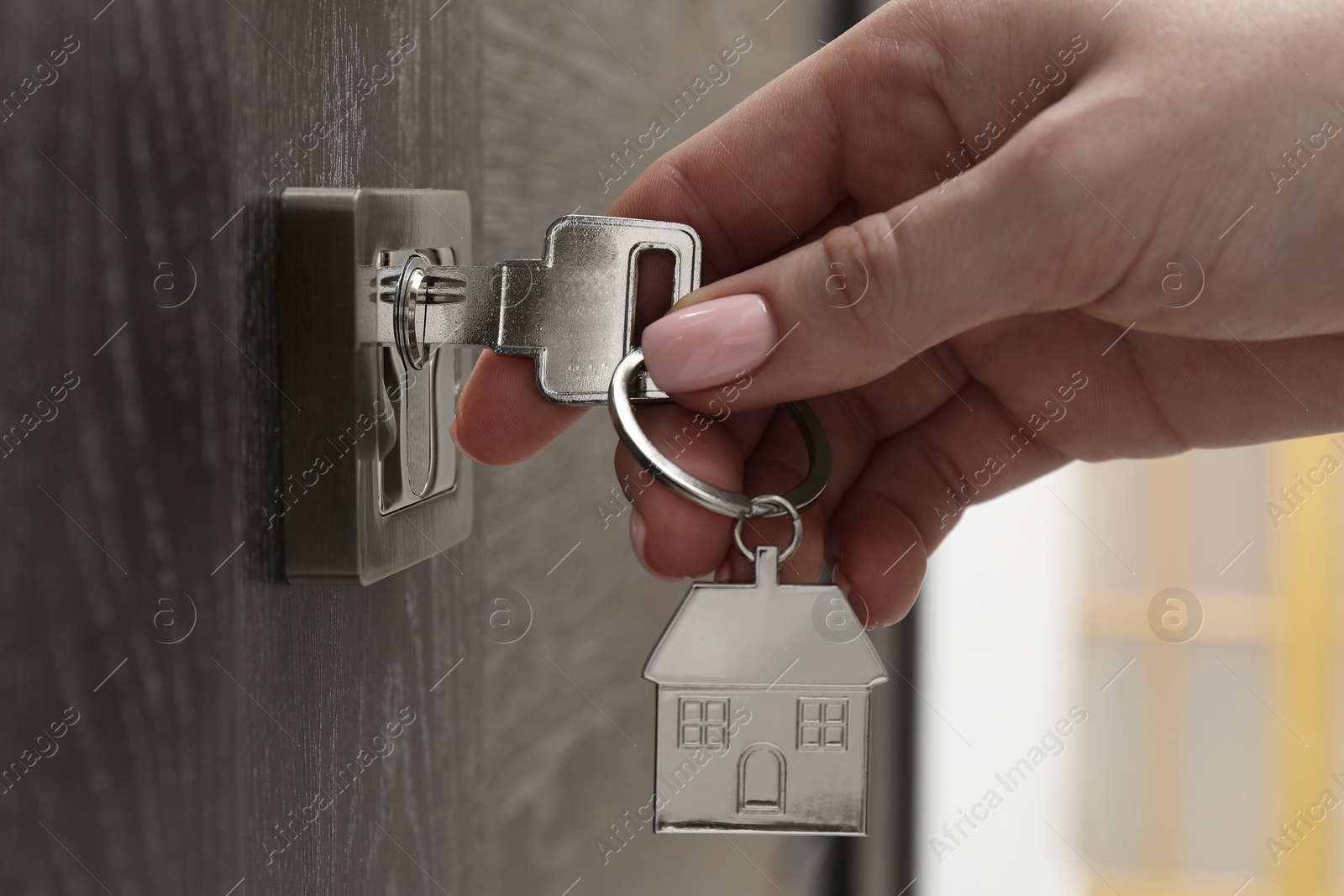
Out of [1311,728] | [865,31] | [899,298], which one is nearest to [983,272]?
[899,298]

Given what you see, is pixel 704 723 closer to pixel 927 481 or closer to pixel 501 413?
pixel 501 413

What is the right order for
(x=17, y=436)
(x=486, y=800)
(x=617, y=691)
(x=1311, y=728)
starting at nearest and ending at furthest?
1. (x=17, y=436)
2. (x=486, y=800)
3. (x=617, y=691)
4. (x=1311, y=728)

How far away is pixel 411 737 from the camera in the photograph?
15.3 inches

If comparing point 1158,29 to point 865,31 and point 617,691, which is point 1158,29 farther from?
point 617,691

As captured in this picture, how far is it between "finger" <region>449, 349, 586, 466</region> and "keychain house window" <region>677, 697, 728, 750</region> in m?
0.12

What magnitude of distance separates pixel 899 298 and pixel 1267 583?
1.64 m

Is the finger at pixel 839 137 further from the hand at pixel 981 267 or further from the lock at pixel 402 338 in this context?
the lock at pixel 402 338

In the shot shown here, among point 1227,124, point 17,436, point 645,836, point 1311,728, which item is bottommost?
point 1311,728

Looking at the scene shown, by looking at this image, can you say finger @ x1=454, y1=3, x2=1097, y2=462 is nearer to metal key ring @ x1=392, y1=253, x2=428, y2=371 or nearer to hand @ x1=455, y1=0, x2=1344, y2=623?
hand @ x1=455, y1=0, x2=1344, y2=623

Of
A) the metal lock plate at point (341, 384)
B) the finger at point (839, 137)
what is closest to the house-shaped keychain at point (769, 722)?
the metal lock plate at point (341, 384)

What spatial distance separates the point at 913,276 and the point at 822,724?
154mm

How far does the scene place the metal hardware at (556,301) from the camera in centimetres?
33

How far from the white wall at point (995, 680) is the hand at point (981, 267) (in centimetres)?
62

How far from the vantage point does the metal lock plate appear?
0.30m
